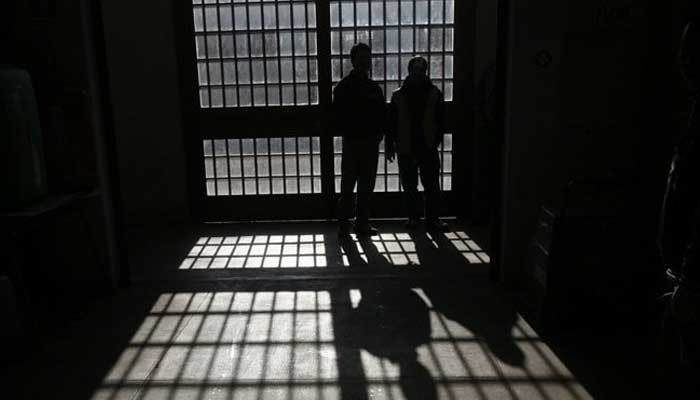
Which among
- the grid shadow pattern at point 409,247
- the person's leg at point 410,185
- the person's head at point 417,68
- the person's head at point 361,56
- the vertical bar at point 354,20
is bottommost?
the grid shadow pattern at point 409,247

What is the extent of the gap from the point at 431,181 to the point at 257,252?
1866 millimetres

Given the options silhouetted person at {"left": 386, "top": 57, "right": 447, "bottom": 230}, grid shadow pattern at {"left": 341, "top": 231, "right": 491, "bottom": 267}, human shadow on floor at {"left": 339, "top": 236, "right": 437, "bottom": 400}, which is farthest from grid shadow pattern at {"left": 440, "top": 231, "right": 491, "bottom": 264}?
human shadow on floor at {"left": 339, "top": 236, "right": 437, "bottom": 400}

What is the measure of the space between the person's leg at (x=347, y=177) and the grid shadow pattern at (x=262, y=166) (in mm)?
679

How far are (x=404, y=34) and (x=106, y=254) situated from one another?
11.9 feet

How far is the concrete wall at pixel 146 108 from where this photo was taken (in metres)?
5.95

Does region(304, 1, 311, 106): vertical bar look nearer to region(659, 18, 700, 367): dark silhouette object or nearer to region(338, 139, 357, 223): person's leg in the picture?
region(338, 139, 357, 223): person's leg

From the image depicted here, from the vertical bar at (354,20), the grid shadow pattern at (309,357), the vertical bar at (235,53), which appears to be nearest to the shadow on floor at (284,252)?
the grid shadow pattern at (309,357)

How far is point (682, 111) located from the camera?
3369 millimetres

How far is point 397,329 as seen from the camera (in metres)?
3.64

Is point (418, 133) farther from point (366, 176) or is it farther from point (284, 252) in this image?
point (284, 252)

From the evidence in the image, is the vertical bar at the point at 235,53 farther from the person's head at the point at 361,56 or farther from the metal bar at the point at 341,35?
the person's head at the point at 361,56

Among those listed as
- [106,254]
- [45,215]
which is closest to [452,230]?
[106,254]

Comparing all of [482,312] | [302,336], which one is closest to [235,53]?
[302,336]

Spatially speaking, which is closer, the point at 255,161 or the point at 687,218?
the point at 687,218
